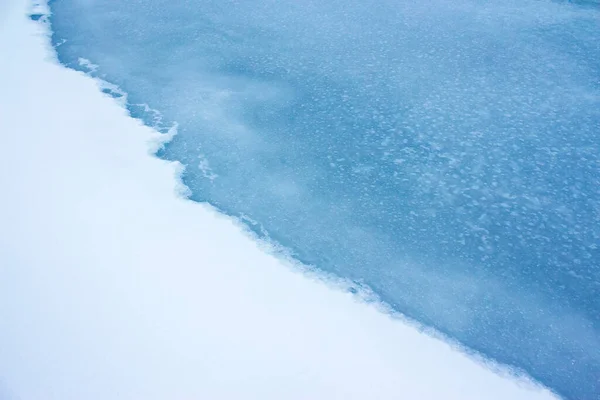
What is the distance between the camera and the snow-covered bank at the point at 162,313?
2789 millimetres

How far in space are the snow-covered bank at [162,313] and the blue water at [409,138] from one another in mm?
254

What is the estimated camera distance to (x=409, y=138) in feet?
14.5

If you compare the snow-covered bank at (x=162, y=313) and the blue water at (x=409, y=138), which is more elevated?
the blue water at (x=409, y=138)

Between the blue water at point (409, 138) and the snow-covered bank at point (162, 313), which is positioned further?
the blue water at point (409, 138)

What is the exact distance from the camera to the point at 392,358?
290cm

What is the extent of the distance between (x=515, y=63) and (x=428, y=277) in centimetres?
347

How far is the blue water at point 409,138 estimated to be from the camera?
3.22 meters

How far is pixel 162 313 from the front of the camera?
309 cm

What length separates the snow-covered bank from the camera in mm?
2789

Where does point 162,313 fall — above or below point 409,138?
below

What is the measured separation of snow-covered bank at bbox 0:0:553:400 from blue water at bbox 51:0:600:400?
254 millimetres

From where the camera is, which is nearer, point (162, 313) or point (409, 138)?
point (162, 313)

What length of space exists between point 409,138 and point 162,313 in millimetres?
2734

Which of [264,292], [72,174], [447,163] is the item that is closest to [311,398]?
[264,292]
